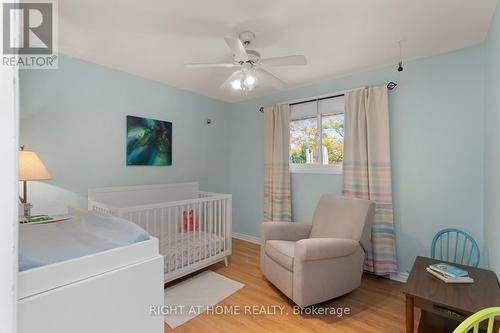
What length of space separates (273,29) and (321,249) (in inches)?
73.3

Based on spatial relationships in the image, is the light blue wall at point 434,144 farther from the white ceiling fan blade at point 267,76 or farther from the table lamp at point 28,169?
the table lamp at point 28,169

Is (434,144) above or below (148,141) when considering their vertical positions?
below

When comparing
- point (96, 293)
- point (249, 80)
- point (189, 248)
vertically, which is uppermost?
point (249, 80)

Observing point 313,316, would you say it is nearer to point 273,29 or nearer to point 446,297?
point 446,297

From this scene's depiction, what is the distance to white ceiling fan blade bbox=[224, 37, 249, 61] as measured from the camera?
5.40ft

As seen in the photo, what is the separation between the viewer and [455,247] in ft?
7.55

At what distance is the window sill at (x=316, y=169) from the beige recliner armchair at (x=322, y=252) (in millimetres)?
475

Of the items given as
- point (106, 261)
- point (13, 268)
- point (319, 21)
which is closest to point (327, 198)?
point (319, 21)

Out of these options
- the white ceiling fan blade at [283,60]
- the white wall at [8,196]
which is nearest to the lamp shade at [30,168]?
the white wall at [8,196]

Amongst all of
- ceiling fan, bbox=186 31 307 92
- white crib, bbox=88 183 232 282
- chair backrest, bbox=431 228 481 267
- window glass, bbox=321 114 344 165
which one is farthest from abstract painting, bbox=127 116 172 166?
chair backrest, bbox=431 228 481 267

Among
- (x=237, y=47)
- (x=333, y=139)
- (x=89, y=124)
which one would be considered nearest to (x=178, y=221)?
(x=89, y=124)

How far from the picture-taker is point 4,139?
51cm

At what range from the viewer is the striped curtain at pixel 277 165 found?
3451 mm

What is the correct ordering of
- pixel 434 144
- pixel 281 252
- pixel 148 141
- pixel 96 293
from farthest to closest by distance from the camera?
pixel 148 141, pixel 434 144, pixel 281 252, pixel 96 293
